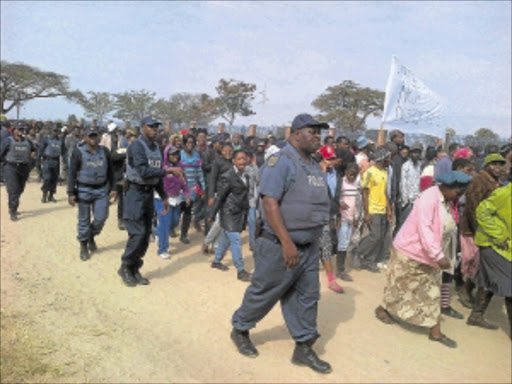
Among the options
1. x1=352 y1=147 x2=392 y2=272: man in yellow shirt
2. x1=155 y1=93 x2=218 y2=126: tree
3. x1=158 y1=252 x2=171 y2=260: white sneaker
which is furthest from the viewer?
x1=155 y1=93 x2=218 y2=126: tree

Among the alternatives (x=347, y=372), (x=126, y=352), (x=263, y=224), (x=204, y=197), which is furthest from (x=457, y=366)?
(x=204, y=197)

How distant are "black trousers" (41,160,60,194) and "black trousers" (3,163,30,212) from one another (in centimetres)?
148

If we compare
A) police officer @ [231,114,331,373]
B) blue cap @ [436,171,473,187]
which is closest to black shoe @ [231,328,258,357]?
police officer @ [231,114,331,373]

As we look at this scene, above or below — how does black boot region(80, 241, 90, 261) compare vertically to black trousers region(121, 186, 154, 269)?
below

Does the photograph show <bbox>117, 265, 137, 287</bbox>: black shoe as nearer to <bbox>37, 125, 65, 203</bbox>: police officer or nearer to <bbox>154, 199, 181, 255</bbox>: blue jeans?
<bbox>154, 199, 181, 255</bbox>: blue jeans

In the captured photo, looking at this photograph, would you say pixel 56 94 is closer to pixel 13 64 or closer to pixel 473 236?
pixel 13 64

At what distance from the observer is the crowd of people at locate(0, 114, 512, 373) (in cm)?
340

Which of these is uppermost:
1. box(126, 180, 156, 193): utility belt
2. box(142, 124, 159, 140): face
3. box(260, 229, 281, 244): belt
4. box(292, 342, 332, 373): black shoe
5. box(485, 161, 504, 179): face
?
box(142, 124, 159, 140): face

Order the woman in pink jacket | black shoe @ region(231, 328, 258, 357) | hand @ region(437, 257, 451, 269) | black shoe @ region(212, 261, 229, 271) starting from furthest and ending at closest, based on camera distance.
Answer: black shoe @ region(212, 261, 229, 271), the woman in pink jacket, hand @ region(437, 257, 451, 269), black shoe @ region(231, 328, 258, 357)

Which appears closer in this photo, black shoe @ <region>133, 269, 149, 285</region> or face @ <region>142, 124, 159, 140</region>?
face @ <region>142, 124, 159, 140</region>

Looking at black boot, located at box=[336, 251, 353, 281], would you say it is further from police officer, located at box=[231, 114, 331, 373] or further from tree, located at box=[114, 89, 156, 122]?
tree, located at box=[114, 89, 156, 122]

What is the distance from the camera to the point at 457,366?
152 inches

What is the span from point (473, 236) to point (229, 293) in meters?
2.99

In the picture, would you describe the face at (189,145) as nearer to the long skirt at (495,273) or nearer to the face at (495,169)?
the face at (495,169)
